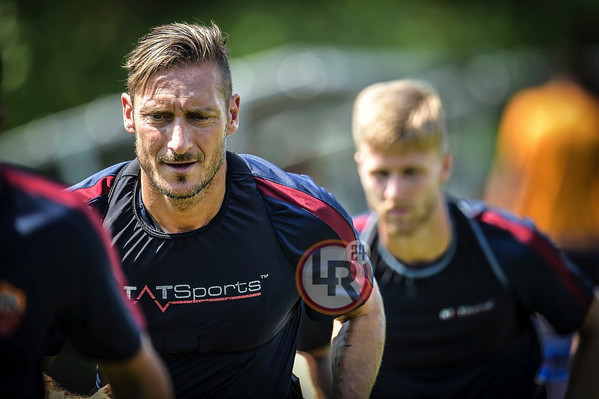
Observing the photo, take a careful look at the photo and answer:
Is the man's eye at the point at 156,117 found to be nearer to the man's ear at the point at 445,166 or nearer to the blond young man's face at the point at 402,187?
the blond young man's face at the point at 402,187

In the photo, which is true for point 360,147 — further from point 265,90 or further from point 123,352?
point 265,90

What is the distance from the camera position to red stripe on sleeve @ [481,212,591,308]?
430 cm

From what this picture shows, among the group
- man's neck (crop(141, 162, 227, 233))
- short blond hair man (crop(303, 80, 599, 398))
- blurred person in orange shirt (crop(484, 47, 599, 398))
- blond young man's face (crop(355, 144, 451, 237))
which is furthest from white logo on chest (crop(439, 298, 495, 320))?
blurred person in orange shirt (crop(484, 47, 599, 398))

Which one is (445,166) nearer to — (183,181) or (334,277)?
(334,277)

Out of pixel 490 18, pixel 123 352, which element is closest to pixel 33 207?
pixel 123 352

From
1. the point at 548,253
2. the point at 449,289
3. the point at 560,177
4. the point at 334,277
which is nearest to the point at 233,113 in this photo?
the point at 334,277

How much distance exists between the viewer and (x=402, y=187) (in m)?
4.50

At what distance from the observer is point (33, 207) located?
2535mm

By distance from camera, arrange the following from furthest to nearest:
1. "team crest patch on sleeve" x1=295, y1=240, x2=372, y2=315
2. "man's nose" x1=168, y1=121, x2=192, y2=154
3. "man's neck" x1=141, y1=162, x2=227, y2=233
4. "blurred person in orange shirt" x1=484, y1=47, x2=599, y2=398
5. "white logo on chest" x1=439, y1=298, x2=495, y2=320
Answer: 1. "blurred person in orange shirt" x1=484, y1=47, x2=599, y2=398
2. "white logo on chest" x1=439, y1=298, x2=495, y2=320
3. "team crest patch on sleeve" x1=295, y1=240, x2=372, y2=315
4. "man's neck" x1=141, y1=162, x2=227, y2=233
5. "man's nose" x1=168, y1=121, x2=192, y2=154

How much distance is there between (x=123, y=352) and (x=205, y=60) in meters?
1.24

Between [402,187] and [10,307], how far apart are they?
7.88 feet

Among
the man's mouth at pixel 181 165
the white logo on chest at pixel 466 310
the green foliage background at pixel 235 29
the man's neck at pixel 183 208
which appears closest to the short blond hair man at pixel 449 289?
the white logo on chest at pixel 466 310

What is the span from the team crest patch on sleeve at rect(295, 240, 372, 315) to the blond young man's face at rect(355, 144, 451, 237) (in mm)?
772

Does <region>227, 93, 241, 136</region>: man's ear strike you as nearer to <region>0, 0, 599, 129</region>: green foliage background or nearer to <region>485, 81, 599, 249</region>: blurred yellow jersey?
<region>485, 81, 599, 249</region>: blurred yellow jersey
